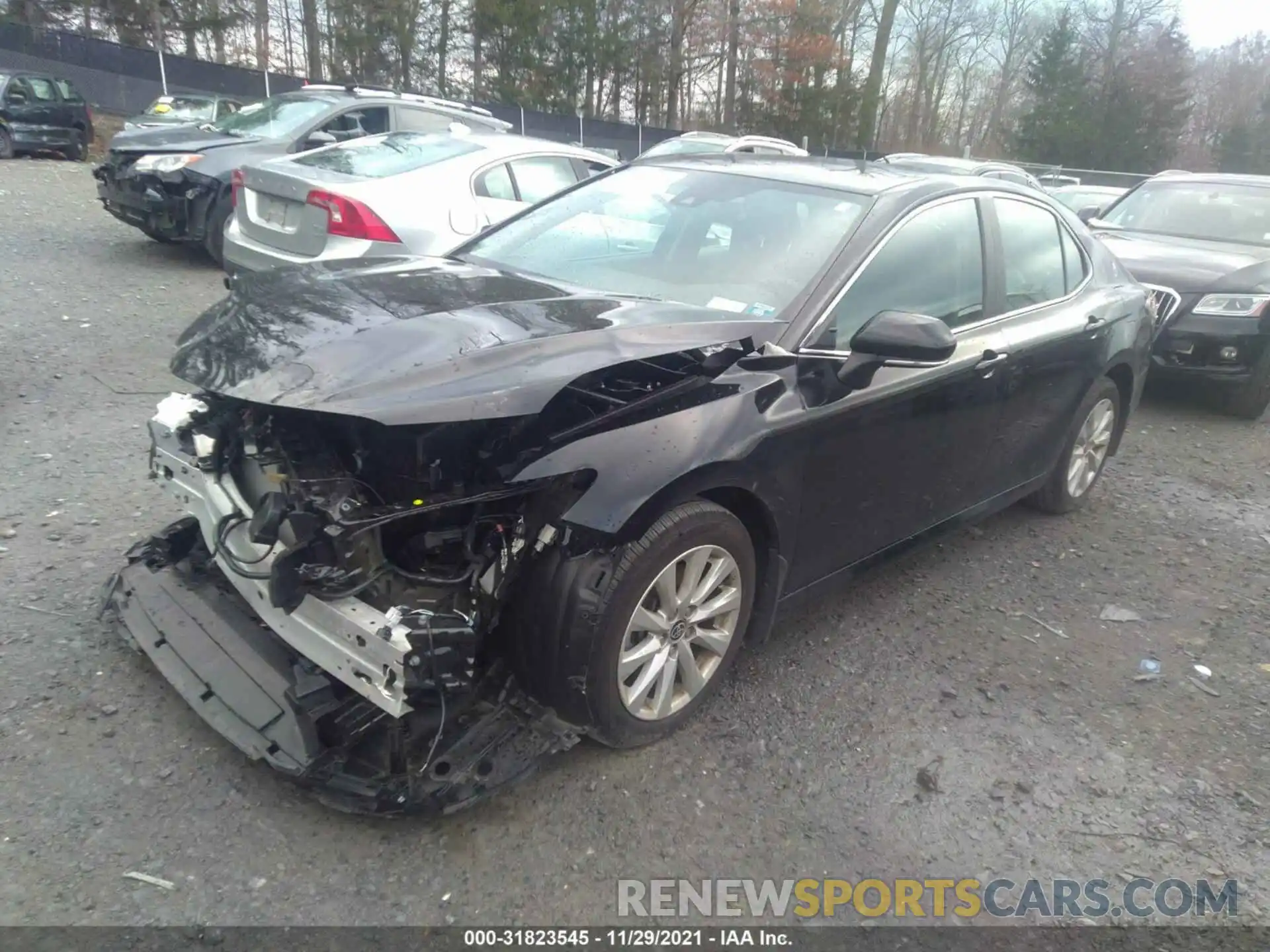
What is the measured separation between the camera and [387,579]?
8.57 ft

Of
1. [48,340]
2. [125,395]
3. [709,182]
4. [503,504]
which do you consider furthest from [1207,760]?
[48,340]

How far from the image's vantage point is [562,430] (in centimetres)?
272

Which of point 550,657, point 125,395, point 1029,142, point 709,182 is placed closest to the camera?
point 550,657

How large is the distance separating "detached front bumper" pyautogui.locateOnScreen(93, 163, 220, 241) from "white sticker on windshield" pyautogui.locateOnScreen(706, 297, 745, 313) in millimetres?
6761

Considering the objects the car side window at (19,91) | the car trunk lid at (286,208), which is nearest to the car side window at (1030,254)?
the car trunk lid at (286,208)

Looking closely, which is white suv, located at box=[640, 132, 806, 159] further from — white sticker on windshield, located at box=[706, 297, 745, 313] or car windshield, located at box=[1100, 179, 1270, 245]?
white sticker on windshield, located at box=[706, 297, 745, 313]

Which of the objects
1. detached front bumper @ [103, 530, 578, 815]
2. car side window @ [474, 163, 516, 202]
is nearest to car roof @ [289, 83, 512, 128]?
car side window @ [474, 163, 516, 202]

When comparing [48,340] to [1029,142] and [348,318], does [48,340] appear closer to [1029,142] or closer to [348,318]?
[348,318]

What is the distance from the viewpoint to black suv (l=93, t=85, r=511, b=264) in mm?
8570

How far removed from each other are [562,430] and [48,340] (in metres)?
5.40

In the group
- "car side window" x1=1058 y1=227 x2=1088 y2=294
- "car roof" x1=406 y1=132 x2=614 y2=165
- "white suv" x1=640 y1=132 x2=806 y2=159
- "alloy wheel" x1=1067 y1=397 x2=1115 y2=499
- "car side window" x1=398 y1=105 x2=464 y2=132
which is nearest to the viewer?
"car side window" x1=1058 y1=227 x2=1088 y2=294

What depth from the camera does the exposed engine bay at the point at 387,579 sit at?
2.49m

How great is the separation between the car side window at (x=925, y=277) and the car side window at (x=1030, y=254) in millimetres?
237

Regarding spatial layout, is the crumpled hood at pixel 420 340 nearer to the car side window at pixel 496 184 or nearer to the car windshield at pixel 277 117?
the car side window at pixel 496 184
